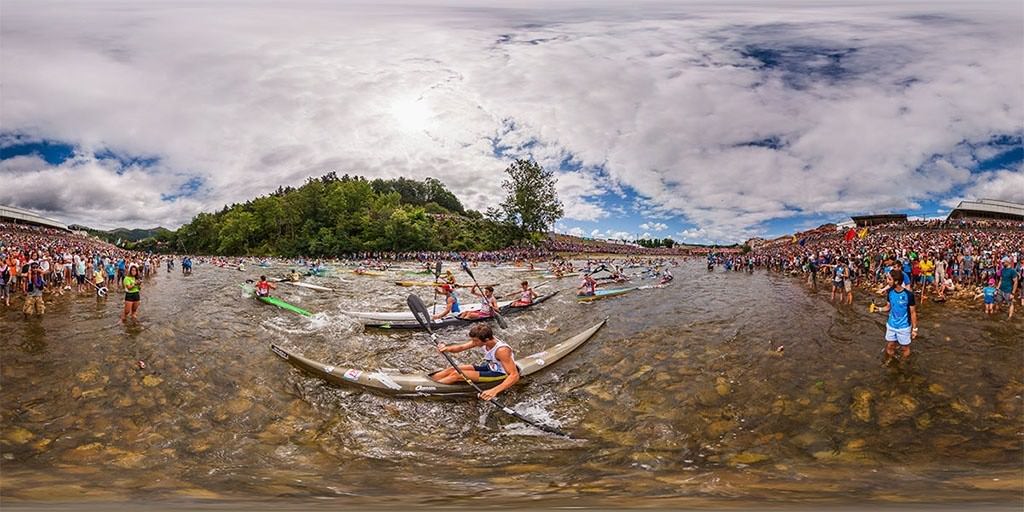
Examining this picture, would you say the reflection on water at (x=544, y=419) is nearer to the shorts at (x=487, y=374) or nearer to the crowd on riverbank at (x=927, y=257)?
the shorts at (x=487, y=374)

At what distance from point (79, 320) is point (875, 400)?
1224cm

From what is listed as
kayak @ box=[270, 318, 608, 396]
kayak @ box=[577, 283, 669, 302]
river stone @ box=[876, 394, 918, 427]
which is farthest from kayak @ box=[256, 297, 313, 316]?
river stone @ box=[876, 394, 918, 427]

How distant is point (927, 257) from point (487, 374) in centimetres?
1360

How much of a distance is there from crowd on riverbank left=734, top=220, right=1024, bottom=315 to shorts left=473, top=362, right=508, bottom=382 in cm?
676

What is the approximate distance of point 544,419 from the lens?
178 inches

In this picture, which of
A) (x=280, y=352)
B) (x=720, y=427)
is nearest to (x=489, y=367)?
(x=720, y=427)

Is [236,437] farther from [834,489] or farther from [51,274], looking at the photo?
[51,274]

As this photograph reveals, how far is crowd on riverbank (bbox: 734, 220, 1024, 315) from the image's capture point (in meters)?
9.47

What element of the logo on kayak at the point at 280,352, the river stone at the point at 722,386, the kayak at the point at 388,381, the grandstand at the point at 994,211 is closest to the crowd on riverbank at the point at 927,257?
the grandstand at the point at 994,211

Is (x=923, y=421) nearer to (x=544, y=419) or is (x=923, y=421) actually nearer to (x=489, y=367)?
(x=544, y=419)

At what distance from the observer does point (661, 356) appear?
6.62 meters

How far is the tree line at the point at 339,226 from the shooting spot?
77.8 ft

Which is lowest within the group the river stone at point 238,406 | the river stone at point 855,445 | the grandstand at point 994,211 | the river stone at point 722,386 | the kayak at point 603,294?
the river stone at point 238,406

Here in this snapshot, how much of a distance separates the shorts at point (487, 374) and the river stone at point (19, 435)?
389 centimetres
